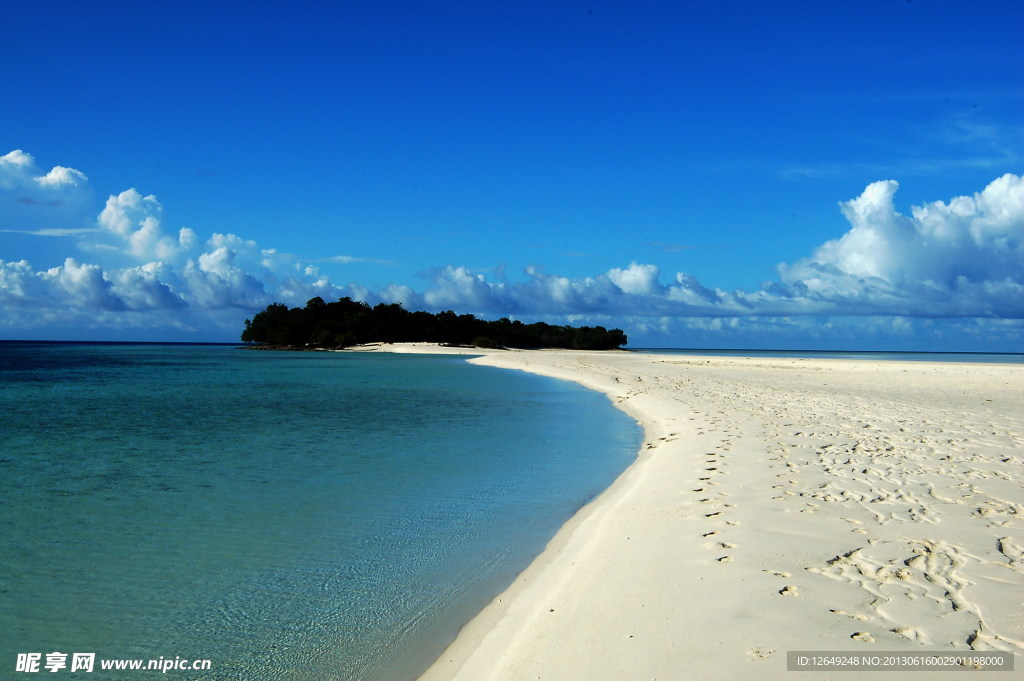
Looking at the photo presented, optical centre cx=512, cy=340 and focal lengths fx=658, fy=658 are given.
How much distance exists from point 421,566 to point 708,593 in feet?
10.6

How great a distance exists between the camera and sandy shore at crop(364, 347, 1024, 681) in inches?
184

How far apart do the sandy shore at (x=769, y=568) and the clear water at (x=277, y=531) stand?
2.54ft

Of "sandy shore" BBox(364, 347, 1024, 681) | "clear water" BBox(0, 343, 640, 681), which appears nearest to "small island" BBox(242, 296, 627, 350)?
"clear water" BBox(0, 343, 640, 681)

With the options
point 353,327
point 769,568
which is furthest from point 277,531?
point 353,327

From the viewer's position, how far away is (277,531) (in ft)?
28.7

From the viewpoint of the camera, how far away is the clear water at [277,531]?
5680 mm

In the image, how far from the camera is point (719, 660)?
4496 millimetres

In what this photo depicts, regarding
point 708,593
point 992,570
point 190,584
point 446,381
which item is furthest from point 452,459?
point 446,381

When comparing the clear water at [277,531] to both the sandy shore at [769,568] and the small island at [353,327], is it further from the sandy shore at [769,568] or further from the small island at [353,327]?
the small island at [353,327]

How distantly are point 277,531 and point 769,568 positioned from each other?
612cm

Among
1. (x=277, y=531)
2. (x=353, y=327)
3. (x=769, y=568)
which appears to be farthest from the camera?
(x=353, y=327)

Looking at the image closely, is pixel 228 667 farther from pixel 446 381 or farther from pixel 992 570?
pixel 446 381

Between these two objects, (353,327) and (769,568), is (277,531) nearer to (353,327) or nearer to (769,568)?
(769,568)

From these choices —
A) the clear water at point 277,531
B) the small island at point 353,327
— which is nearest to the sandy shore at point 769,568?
the clear water at point 277,531
